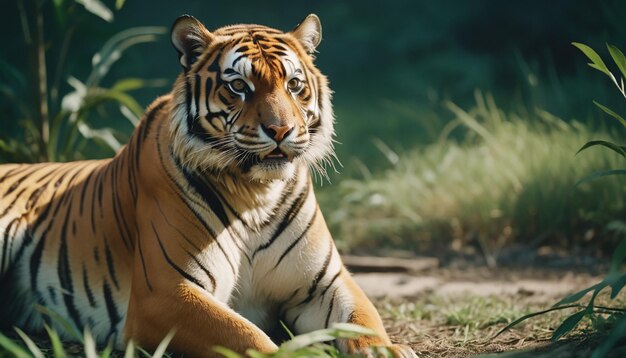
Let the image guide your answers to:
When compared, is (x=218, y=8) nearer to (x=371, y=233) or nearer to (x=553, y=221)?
(x=371, y=233)

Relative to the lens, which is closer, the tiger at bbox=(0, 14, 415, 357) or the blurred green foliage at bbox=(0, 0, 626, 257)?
the tiger at bbox=(0, 14, 415, 357)

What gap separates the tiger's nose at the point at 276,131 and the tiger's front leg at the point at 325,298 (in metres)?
0.51

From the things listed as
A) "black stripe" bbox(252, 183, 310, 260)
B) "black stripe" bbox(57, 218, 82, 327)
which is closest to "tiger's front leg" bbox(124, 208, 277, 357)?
"black stripe" bbox(252, 183, 310, 260)

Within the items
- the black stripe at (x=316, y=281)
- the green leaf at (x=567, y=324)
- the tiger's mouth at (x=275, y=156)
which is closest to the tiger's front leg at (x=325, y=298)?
the black stripe at (x=316, y=281)

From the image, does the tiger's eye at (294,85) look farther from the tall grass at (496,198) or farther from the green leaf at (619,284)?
the tall grass at (496,198)

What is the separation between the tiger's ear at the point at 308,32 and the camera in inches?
121

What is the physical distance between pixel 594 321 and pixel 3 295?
97.1 inches

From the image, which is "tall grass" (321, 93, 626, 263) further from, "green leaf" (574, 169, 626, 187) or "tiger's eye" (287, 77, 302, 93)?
"tiger's eye" (287, 77, 302, 93)

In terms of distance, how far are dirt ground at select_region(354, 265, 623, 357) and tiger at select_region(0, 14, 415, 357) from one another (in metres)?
0.47

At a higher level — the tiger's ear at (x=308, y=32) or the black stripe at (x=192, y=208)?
the tiger's ear at (x=308, y=32)

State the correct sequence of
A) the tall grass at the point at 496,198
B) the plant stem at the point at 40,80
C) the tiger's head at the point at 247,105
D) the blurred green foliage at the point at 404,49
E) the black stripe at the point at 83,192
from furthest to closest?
the blurred green foliage at the point at 404,49 → the tall grass at the point at 496,198 → the plant stem at the point at 40,80 → the black stripe at the point at 83,192 → the tiger's head at the point at 247,105

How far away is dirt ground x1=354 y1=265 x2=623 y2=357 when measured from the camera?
2.91m

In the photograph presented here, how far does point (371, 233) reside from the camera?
6020 mm

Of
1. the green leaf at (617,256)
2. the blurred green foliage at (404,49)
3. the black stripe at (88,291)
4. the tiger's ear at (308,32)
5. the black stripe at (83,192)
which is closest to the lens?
the green leaf at (617,256)
